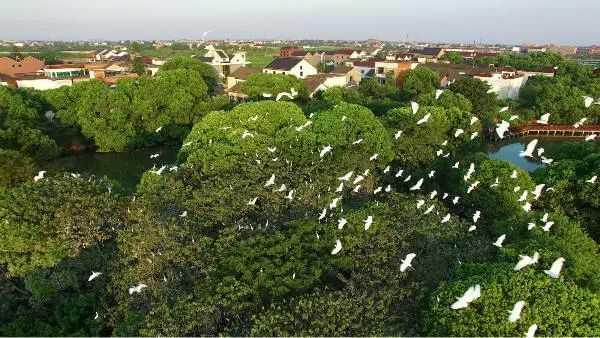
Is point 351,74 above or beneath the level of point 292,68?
beneath

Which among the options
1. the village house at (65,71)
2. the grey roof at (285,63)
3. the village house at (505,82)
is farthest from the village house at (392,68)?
the village house at (65,71)

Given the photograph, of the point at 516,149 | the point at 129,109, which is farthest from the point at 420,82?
the point at 129,109

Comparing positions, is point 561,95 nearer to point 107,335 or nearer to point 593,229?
point 593,229

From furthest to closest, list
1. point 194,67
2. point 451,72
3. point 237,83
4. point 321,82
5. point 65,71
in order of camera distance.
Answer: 1. point 451,72
2. point 65,71
3. point 237,83
4. point 194,67
5. point 321,82

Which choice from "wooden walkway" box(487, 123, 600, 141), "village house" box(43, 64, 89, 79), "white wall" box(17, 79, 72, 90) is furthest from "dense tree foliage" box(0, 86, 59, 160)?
"wooden walkway" box(487, 123, 600, 141)

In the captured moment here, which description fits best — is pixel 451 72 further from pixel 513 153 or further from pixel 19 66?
pixel 19 66

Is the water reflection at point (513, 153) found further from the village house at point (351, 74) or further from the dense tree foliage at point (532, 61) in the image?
the dense tree foliage at point (532, 61)

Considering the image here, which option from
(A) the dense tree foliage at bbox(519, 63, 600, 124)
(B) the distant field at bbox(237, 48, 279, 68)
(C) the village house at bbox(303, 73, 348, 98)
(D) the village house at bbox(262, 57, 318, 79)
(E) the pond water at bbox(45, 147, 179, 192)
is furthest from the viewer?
(B) the distant field at bbox(237, 48, 279, 68)

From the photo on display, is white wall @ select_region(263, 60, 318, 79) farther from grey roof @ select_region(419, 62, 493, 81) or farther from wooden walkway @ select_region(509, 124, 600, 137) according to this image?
wooden walkway @ select_region(509, 124, 600, 137)
